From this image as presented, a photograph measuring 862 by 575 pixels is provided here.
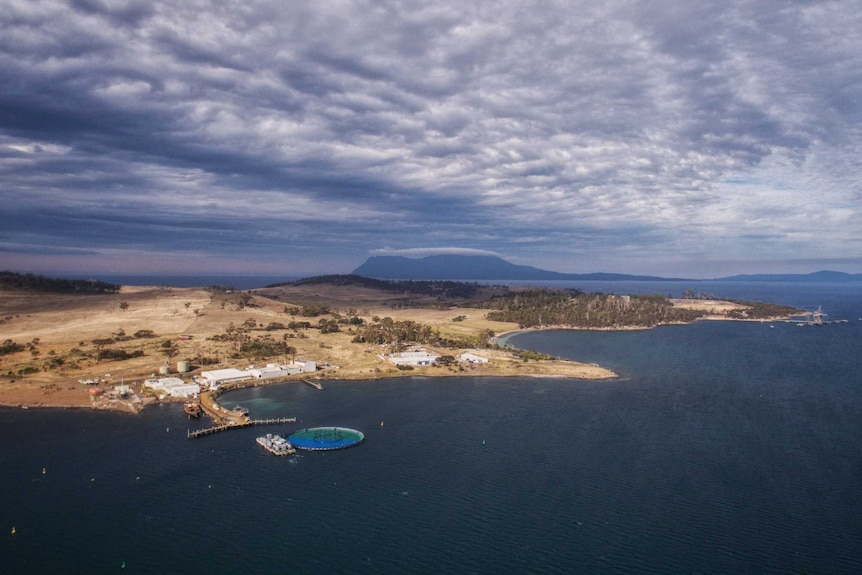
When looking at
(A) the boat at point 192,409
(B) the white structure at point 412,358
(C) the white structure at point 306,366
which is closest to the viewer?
(A) the boat at point 192,409

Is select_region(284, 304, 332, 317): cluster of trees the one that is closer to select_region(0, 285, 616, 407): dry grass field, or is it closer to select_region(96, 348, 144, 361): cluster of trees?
select_region(0, 285, 616, 407): dry grass field

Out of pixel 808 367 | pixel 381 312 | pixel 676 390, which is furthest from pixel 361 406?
pixel 381 312

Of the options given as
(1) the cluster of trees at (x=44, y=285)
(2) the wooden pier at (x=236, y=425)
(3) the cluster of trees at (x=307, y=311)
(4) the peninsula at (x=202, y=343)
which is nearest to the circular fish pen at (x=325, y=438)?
(2) the wooden pier at (x=236, y=425)

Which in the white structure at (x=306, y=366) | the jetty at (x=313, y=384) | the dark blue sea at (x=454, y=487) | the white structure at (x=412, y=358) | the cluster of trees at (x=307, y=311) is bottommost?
the dark blue sea at (x=454, y=487)

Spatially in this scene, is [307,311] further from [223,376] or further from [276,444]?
[276,444]

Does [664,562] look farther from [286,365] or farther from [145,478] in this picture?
[286,365]

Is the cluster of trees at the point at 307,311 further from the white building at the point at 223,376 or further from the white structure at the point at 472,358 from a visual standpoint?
the white building at the point at 223,376

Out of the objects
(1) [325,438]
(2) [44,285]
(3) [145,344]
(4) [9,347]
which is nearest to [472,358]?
(1) [325,438]
